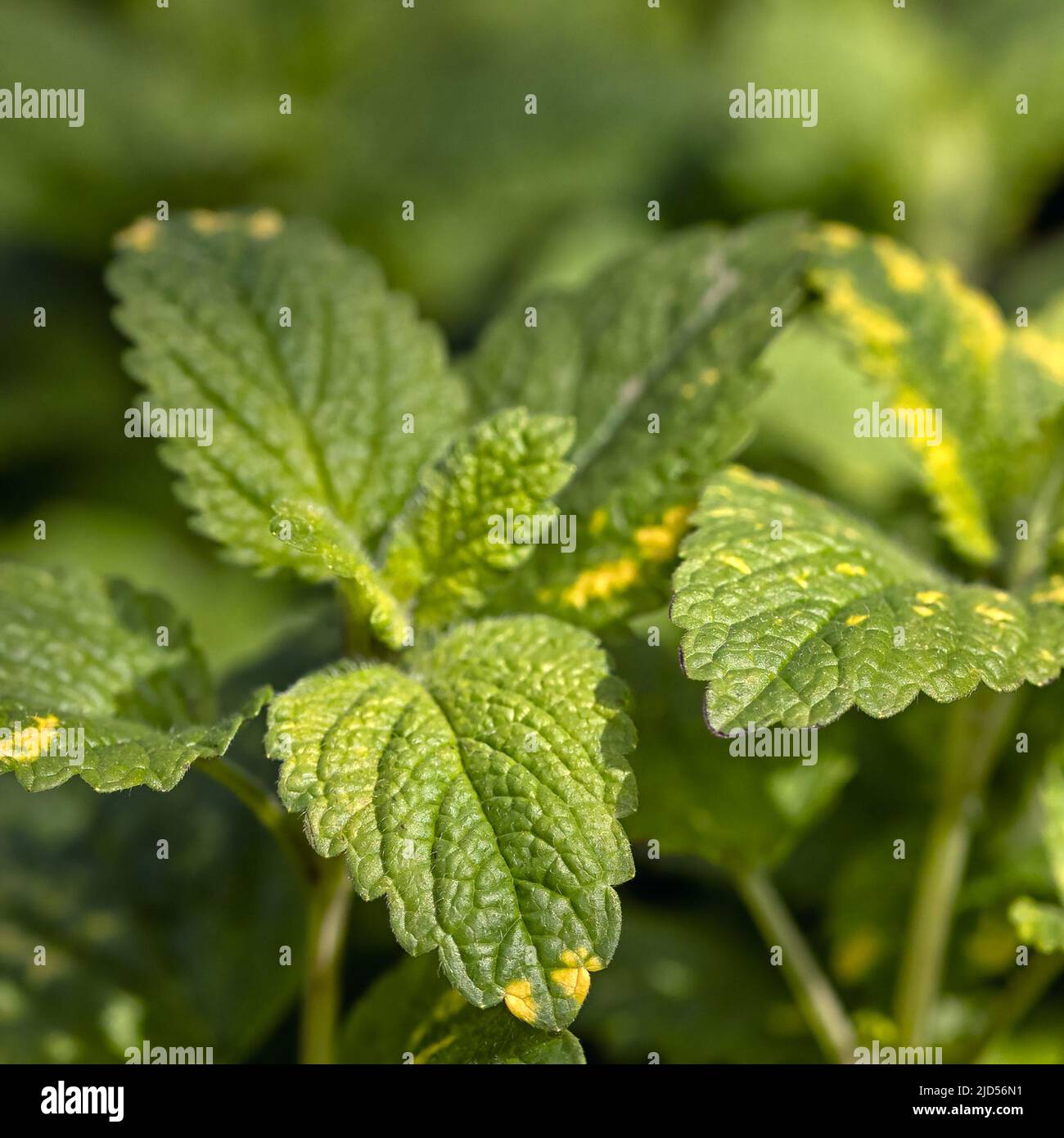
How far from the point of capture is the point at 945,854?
125cm

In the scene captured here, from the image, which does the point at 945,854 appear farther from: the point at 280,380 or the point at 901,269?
the point at 280,380

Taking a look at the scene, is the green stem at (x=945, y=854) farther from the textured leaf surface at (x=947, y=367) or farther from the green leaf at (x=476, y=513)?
the green leaf at (x=476, y=513)

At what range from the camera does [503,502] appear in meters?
1.07

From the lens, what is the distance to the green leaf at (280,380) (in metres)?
1.17

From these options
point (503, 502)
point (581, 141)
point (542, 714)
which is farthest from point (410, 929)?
point (581, 141)

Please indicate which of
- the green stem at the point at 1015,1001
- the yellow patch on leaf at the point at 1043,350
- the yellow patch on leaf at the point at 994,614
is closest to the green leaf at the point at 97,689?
A: the yellow patch on leaf at the point at 994,614

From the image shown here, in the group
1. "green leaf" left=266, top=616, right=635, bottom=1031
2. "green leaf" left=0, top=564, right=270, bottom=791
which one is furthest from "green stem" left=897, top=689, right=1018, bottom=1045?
"green leaf" left=0, top=564, right=270, bottom=791

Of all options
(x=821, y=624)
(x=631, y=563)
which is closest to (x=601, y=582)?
(x=631, y=563)

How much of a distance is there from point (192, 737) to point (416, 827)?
0.18m

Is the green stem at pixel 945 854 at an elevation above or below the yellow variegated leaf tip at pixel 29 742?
below

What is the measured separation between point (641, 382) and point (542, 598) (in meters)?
0.26

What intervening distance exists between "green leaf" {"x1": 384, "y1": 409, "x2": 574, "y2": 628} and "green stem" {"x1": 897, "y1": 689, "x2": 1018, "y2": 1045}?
501mm

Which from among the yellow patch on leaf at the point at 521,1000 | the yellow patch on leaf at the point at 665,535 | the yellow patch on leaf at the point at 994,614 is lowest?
the yellow patch on leaf at the point at 521,1000
